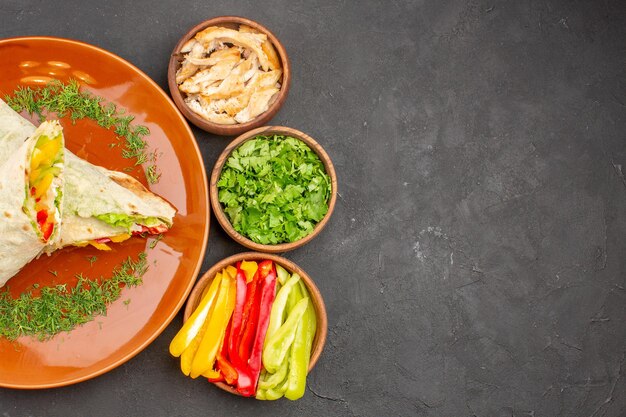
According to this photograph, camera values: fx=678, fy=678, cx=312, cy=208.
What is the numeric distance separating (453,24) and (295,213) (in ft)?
4.89

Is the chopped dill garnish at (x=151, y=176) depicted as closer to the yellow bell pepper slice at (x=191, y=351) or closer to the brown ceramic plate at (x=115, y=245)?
the brown ceramic plate at (x=115, y=245)

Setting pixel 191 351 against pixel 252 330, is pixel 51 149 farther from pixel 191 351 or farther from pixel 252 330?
pixel 252 330

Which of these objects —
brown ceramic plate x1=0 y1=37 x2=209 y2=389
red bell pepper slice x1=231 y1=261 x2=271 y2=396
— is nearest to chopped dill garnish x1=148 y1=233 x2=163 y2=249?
brown ceramic plate x1=0 y1=37 x2=209 y2=389

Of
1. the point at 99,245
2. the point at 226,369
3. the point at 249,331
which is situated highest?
the point at 99,245

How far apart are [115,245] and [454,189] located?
74.9 inches

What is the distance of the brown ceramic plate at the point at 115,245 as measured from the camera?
134 inches

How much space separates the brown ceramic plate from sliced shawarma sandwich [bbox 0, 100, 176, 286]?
171mm

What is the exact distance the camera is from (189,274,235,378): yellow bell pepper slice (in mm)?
3340

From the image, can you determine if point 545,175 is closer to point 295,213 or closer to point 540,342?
point 540,342

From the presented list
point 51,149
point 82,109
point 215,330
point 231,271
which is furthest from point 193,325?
point 82,109

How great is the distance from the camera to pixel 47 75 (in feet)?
11.5

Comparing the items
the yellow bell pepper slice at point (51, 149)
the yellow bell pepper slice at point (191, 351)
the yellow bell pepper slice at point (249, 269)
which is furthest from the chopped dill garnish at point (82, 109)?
the yellow bell pepper slice at point (191, 351)

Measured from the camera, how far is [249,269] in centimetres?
345

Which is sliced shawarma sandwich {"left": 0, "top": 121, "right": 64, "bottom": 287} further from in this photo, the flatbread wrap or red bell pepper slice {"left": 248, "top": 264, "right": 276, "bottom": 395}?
red bell pepper slice {"left": 248, "top": 264, "right": 276, "bottom": 395}
